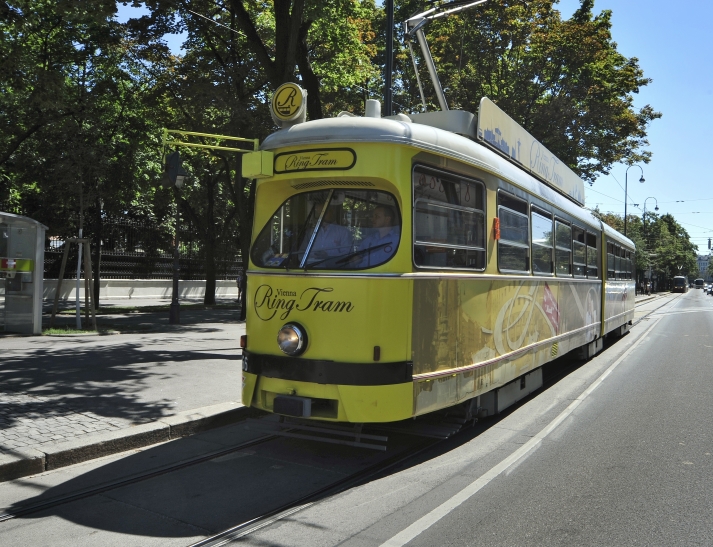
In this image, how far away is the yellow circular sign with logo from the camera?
615cm

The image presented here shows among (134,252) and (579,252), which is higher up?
(134,252)

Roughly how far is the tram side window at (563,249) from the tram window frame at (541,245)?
1.15 feet

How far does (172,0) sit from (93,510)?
10307 millimetres

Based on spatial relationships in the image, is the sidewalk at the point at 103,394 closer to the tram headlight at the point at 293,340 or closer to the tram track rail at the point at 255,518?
the tram track rail at the point at 255,518

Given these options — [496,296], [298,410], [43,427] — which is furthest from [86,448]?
[496,296]

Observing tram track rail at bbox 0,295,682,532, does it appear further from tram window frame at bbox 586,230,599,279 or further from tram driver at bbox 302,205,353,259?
tram window frame at bbox 586,230,599,279

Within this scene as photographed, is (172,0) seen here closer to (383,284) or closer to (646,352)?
(383,284)

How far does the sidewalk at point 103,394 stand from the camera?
573 centimetres

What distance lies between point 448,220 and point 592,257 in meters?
7.53

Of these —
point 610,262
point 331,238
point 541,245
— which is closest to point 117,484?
point 331,238

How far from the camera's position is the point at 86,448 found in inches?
223

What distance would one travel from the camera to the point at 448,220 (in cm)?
612

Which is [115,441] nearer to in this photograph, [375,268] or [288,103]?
[375,268]

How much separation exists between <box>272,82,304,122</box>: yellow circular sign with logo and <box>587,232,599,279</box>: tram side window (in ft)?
26.0
